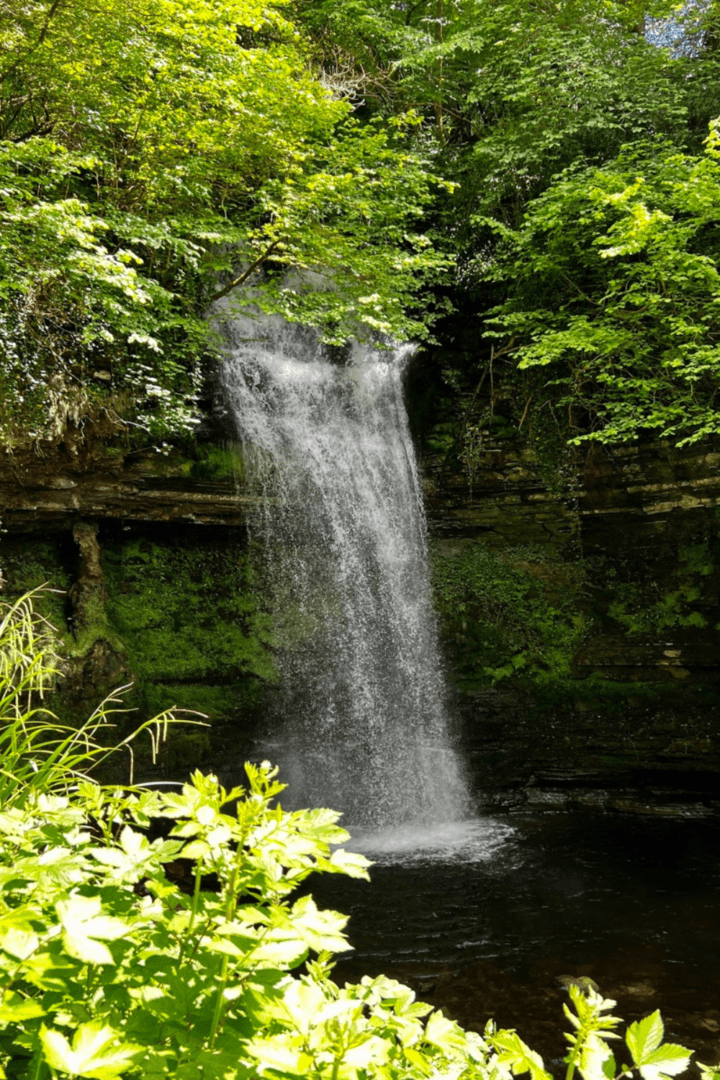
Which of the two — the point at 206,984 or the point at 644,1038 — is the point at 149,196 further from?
the point at 644,1038

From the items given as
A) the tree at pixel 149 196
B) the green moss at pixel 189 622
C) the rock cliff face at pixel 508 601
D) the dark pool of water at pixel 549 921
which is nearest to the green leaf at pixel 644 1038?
the dark pool of water at pixel 549 921

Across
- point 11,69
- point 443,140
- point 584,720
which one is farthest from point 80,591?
point 443,140

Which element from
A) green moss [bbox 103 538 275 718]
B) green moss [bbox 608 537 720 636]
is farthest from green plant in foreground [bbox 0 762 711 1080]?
green moss [bbox 608 537 720 636]

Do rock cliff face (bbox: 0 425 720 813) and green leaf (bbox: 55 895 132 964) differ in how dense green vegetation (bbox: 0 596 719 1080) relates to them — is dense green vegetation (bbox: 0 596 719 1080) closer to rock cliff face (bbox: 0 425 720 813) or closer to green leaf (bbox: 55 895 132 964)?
green leaf (bbox: 55 895 132 964)

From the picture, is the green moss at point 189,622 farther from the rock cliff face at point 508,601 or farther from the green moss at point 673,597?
the green moss at point 673,597

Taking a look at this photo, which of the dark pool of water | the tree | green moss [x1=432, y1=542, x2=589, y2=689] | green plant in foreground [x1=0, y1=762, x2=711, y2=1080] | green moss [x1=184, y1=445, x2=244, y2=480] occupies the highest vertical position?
the tree

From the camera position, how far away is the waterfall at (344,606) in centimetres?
854

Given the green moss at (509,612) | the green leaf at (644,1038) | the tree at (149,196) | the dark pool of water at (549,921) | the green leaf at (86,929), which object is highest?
the tree at (149,196)

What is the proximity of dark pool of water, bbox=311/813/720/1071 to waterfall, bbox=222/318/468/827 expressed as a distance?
1272mm

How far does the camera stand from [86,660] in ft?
23.5

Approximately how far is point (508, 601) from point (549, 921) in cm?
448

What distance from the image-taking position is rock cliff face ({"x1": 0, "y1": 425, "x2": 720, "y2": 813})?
7707 millimetres

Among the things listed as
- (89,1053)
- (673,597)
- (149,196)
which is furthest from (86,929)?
(673,597)

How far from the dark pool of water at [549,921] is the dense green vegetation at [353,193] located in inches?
185
